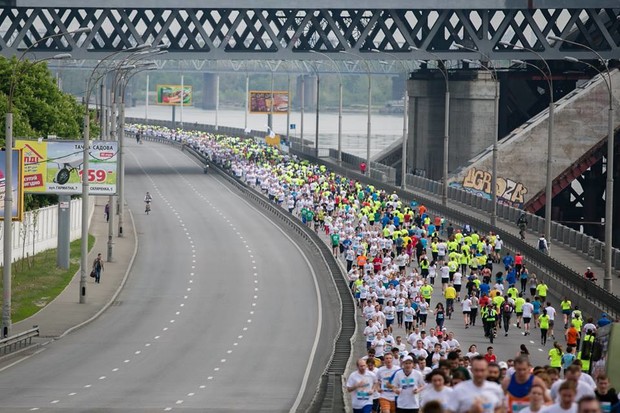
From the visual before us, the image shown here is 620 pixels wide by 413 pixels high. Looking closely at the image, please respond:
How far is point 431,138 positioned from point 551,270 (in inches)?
2271

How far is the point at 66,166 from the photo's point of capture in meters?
60.2

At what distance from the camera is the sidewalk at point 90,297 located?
165ft

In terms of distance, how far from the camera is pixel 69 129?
81938 mm

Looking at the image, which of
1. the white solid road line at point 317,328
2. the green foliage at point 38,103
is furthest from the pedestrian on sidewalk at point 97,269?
the green foliage at point 38,103

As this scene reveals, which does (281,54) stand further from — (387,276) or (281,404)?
(281,404)

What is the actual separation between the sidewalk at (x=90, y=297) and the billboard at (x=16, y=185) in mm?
3574

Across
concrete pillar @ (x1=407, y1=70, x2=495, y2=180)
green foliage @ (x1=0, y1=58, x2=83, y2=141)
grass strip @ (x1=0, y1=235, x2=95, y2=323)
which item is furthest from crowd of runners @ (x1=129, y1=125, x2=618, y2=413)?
green foliage @ (x1=0, y1=58, x2=83, y2=141)

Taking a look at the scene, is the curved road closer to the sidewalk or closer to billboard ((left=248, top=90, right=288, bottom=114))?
the sidewalk

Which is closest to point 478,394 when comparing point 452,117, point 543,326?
point 543,326

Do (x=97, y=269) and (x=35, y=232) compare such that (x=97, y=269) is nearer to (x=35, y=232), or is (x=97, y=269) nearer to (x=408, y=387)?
(x=35, y=232)

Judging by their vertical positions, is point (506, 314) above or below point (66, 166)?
below

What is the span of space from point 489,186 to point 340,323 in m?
43.6

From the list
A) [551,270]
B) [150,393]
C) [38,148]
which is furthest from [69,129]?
[150,393]

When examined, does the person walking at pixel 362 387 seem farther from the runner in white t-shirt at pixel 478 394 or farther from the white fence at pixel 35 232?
the white fence at pixel 35 232
